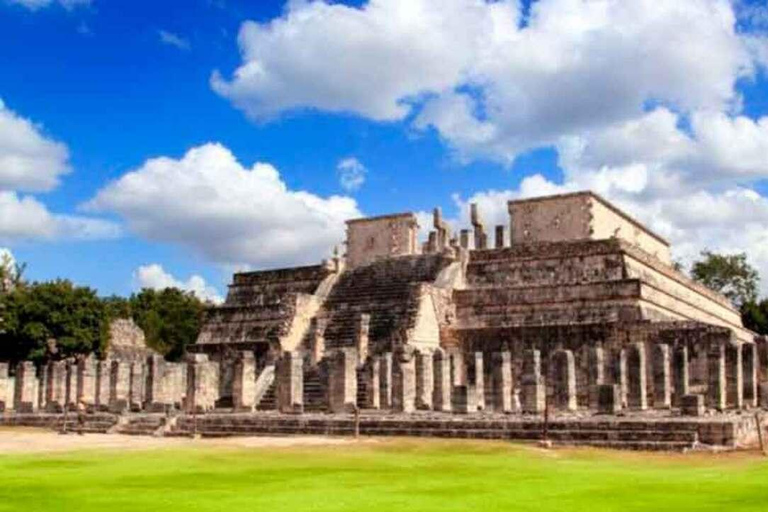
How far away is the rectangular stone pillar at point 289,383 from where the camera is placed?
29.1 m

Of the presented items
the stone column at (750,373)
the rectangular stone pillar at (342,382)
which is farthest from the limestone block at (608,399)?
the rectangular stone pillar at (342,382)

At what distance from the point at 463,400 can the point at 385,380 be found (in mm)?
4306

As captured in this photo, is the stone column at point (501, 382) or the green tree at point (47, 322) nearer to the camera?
the stone column at point (501, 382)

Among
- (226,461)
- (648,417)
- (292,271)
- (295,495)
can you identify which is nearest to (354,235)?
(292,271)

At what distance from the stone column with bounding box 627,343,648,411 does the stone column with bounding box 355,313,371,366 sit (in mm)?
9342

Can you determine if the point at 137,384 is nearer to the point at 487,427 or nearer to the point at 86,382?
the point at 86,382

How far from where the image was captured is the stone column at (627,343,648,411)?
Result: 2630 centimetres

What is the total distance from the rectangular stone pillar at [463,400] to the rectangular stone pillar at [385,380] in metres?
3.55

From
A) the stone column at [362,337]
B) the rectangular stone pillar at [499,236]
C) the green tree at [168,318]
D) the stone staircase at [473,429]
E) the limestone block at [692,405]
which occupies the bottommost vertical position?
the stone staircase at [473,429]

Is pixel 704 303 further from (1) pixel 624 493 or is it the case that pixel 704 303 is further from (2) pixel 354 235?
(1) pixel 624 493

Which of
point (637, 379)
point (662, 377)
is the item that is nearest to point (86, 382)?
point (637, 379)

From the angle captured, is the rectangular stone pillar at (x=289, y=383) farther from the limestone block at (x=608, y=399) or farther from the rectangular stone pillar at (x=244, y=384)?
the limestone block at (x=608, y=399)

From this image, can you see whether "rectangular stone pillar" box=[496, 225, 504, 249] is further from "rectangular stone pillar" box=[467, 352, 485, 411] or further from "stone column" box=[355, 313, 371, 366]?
"rectangular stone pillar" box=[467, 352, 485, 411]

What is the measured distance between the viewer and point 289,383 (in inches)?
1150
